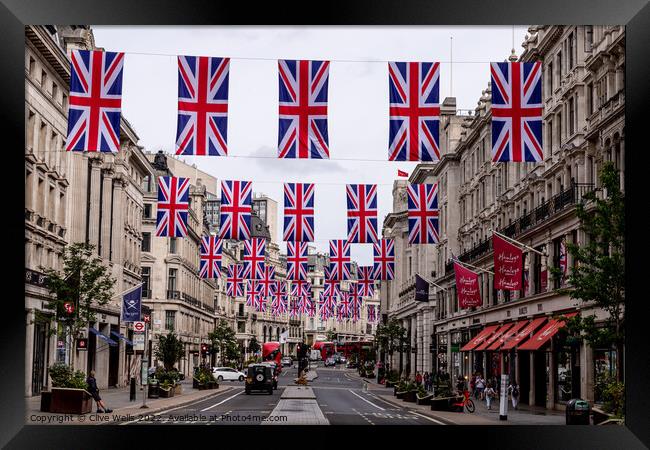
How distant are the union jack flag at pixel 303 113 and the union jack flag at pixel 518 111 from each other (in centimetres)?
527

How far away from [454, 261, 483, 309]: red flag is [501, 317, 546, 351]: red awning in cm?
339

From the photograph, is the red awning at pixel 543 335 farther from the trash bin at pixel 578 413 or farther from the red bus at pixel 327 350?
the red bus at pixel 327 350

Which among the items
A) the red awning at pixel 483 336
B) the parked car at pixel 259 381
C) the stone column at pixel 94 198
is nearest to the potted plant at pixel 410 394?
the red awning at pixel 483 336

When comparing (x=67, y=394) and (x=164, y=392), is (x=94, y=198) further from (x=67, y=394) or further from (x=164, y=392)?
(x=67, y=394)

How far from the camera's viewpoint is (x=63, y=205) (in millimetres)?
59312

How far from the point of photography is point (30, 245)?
168 feet

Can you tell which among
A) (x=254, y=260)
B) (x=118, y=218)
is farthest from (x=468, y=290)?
(x=118, y=218)

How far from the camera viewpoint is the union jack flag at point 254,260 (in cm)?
6806

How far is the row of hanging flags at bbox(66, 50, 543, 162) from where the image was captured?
29312mm

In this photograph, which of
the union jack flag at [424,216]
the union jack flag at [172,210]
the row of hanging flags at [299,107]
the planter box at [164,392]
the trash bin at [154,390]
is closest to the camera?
the row of hanging flags at [299,107]

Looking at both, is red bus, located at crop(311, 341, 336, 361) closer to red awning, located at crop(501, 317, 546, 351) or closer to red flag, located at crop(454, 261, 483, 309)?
red awning, located at crop(501, 317, 546, 351)

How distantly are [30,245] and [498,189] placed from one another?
32.7 meters
